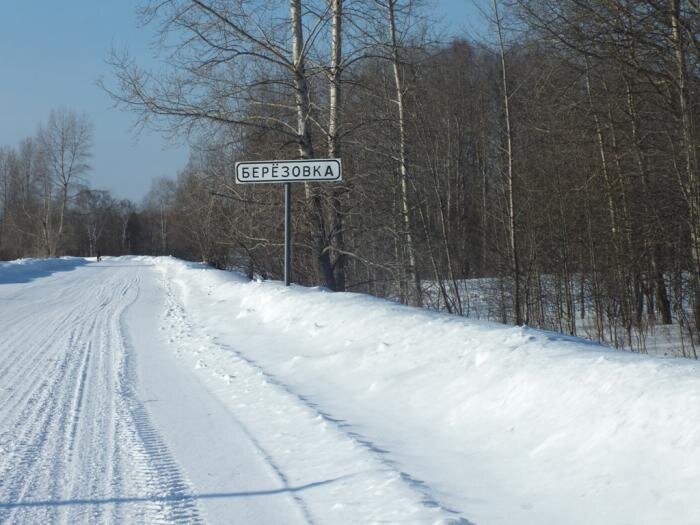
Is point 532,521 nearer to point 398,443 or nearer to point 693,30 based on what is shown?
point 398,443

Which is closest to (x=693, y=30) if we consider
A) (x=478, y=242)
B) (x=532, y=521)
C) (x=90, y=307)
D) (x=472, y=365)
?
(x=472, y=365)

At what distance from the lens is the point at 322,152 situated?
50.4ft

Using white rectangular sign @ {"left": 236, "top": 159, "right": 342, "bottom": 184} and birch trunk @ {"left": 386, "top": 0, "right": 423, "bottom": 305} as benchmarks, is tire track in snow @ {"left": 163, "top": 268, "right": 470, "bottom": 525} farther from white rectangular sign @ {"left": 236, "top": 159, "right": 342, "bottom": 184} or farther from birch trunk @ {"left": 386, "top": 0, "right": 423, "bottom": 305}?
birch trunk @ {"left": 386, "top": 0, "right": 423, "bottom": 305}

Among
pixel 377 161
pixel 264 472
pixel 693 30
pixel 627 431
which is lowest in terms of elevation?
pixel 264 472

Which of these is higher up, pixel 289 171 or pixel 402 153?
pixel 402 153

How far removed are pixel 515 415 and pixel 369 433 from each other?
1157mm

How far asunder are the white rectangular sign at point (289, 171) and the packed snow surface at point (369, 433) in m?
3.47

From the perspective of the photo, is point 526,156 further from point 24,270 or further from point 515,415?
point 24,270

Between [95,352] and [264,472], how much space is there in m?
6.31

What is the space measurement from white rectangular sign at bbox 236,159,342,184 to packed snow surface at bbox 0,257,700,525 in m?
3.47

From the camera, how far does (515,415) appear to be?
506 cm

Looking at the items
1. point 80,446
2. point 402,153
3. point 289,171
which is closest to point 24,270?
point 402,153

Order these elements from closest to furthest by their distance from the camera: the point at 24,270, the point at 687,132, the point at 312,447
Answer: the point at 312,447
the point at 687,132
the point at 24,270

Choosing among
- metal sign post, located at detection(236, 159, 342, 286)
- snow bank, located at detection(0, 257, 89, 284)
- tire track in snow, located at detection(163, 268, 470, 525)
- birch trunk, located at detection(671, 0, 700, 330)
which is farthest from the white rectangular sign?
snow bank, located at detection(0, 257, 89, 284)
